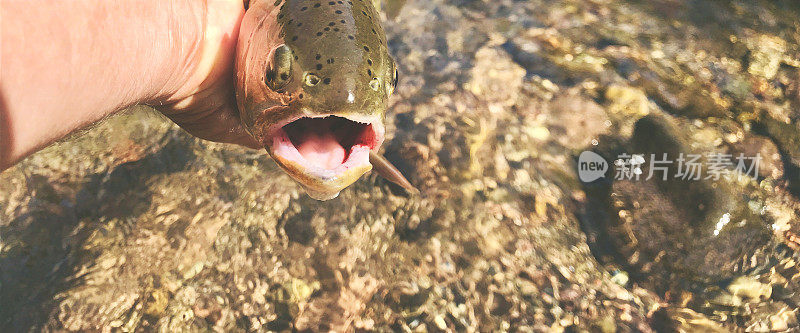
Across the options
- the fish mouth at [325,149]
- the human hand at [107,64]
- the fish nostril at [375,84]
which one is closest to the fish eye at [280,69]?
the fish mouth at [325,149]

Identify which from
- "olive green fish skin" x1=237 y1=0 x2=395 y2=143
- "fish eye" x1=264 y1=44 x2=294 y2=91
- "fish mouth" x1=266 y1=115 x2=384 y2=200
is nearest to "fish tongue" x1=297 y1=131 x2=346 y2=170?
"fish mouth" x1=266 y1=115 x2=384 y2=200

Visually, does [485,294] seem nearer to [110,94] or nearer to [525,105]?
[525,105]

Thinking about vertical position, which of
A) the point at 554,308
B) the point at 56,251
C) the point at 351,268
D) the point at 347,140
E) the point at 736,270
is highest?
the point at 347,140

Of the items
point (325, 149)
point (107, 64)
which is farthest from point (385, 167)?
point (107, 64)

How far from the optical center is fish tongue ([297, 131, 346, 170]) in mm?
2158

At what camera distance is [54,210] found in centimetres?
341

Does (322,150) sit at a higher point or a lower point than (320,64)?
lower

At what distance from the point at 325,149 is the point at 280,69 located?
38 centimetres

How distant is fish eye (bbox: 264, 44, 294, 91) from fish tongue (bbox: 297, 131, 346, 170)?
26 cm

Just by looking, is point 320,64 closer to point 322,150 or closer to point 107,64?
point 322,150

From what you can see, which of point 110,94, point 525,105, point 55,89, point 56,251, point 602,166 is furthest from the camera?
point 525,105

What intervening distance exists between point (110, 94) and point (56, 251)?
1.86 m

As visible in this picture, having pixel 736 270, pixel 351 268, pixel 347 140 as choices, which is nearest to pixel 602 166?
pixel 736 270

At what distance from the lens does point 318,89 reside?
207cm
